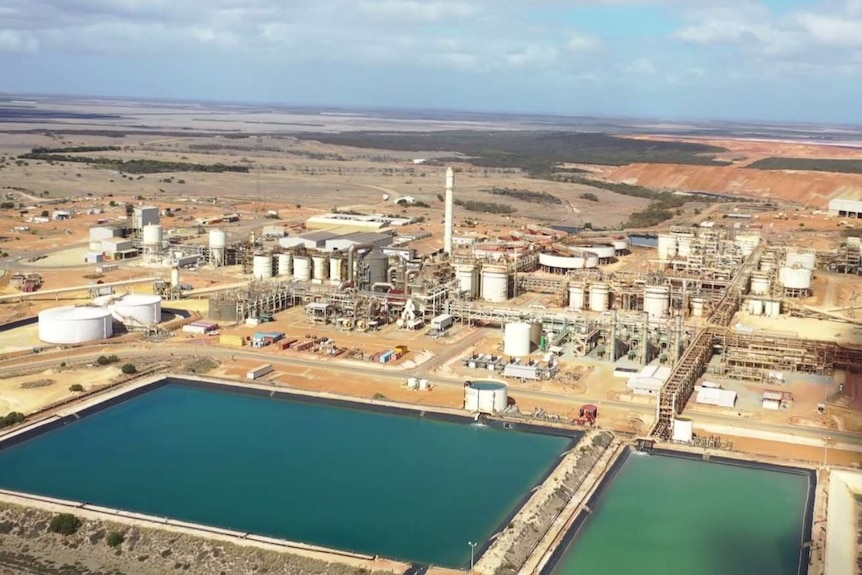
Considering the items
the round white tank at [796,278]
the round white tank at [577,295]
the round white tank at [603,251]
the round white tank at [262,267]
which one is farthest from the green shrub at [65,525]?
the round white tank at [603,251]

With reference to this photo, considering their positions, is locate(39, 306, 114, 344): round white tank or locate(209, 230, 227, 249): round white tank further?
locate(209, 230, 227, 249): round white tank

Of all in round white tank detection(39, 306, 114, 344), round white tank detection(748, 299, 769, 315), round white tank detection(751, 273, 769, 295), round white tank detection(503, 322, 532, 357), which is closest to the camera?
round white tank detection(503, 322, 532, 357)

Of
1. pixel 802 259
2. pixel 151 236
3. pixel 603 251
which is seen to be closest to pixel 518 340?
pixel 603 251

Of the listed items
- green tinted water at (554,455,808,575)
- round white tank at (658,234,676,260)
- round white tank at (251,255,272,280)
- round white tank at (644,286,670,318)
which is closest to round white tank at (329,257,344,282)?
round white tank at (251,255,272,280)

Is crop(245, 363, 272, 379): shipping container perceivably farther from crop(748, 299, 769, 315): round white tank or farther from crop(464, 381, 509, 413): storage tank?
crop(748, 299, 769, 315): round white tank

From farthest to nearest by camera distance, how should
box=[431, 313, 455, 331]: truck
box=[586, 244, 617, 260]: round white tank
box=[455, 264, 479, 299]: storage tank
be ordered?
box=[586, 244, 617, 260]: round white tank
box=[455, 264, 479, 299]: storage tank
box=[431, 313, 455, 331]: truck

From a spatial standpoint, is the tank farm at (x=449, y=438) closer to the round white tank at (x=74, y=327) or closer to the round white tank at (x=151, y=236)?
the round white tank at (x=74, y=327)
